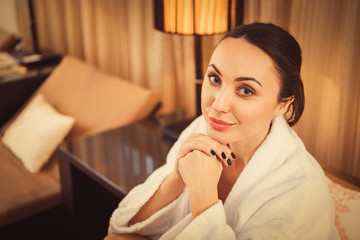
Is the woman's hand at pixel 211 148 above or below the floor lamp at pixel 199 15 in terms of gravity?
below

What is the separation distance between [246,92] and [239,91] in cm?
1

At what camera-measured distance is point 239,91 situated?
81cm

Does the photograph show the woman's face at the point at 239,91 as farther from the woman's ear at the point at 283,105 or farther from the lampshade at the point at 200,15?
the lampshade at the point at 200,15

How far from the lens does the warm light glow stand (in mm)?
1241

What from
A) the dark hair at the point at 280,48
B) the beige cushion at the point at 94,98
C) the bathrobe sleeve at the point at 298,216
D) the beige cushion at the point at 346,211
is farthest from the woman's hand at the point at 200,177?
the beige cushion at the point at 94,98

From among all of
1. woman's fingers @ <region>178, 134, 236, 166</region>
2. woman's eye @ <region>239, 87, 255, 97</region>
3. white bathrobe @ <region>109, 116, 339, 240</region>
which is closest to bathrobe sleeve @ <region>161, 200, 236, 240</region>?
white bathrobe @ <region>109, 116, 339, 240</region>

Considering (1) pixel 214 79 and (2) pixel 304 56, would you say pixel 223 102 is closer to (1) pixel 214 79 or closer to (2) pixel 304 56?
(1) pixel 214 79

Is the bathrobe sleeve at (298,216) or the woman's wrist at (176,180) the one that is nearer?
the bathrobe sleeve at (298,216)

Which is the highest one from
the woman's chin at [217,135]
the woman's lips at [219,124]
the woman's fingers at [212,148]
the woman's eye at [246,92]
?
the woman's eye at [246,92]

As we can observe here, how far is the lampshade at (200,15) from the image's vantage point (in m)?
1.24

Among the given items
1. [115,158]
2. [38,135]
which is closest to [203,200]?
[115,158]

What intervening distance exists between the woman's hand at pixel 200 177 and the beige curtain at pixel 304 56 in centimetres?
54

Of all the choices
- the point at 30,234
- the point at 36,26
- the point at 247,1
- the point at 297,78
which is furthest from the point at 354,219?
the point at 36,26

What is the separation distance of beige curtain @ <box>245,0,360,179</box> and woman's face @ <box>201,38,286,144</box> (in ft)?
1.40
